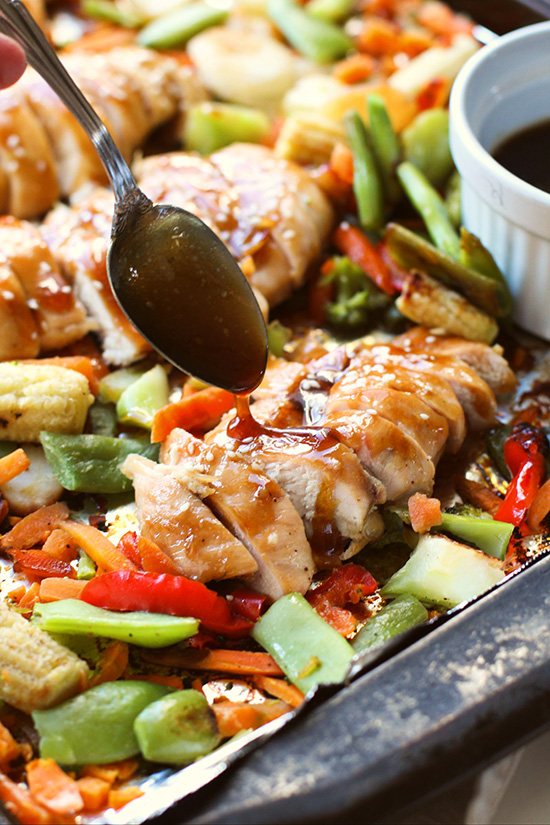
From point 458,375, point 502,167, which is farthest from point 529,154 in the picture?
point 458,375

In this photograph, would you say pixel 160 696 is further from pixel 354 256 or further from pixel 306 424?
pixel 354 256

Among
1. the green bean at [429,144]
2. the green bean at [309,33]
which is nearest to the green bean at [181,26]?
the green bean at [309,33]

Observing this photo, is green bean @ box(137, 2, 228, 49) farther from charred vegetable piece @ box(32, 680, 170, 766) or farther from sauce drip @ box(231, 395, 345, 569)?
charred vegetable piece @ box(32, 680, 170, 766)

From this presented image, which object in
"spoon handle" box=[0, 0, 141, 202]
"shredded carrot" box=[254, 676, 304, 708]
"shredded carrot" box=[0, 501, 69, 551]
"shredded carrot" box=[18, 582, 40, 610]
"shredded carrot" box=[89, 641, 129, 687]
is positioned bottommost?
"shredded carrot" box=[254, 676, 304, 708]

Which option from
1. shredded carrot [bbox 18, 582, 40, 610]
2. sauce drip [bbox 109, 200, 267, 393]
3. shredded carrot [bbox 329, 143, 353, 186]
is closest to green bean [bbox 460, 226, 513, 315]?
shredded carrot [bbox 329, 143, 353, 186]

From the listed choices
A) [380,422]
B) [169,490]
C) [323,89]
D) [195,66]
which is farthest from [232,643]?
[195,66]

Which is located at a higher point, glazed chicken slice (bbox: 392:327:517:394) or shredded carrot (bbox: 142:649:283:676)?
glazed chicken slice (bbox: 392:327:517:394)

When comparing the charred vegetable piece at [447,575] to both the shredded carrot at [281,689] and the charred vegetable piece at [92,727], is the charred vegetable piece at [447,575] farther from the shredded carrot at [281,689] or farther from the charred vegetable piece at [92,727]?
the charred vegetable piece at [92,727]
